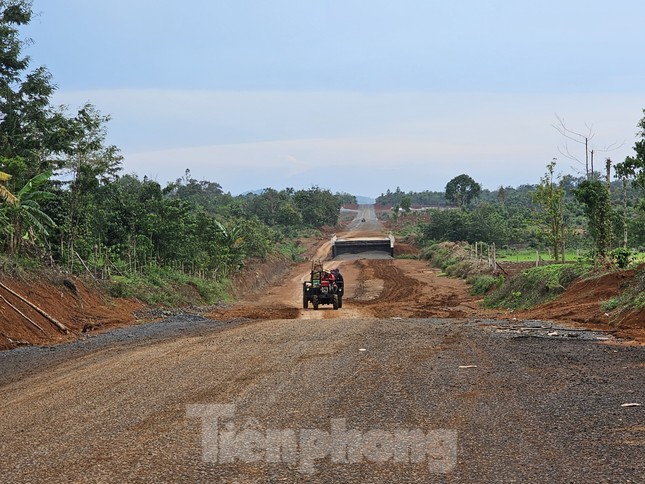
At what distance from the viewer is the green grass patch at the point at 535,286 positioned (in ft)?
78.0

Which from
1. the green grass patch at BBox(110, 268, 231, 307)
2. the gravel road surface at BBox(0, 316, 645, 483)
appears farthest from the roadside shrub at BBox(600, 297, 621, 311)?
the green grass patch at BBox(110, 268, 231, 307)

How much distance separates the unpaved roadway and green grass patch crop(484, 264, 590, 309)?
31.6 feet

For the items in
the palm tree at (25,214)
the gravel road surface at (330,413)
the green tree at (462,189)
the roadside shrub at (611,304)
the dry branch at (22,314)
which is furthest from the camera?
the green tree at (462,189)

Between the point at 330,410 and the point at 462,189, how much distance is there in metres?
127

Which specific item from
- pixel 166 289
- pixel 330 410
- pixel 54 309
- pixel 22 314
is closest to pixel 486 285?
pixel 166 289

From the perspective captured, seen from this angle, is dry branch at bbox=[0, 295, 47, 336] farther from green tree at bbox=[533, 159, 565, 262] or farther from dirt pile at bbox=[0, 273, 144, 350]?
green tree at bbox=[533, 159, 565, 262]

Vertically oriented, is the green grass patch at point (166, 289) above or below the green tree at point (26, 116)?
below

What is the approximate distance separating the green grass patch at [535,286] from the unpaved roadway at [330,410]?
31.6 ft

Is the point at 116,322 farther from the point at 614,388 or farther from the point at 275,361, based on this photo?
the point at 614,388

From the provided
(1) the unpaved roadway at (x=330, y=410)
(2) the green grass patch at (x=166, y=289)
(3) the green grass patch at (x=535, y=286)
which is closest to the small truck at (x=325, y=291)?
(2) the green grass patch at (x=166, y=289)

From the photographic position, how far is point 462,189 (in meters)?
131

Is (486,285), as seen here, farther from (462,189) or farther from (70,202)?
(462,189)

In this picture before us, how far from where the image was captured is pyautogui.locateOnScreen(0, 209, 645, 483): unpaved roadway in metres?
5.88

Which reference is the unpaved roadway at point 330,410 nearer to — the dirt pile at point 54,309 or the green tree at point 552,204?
the dirt pile at point 54,309
